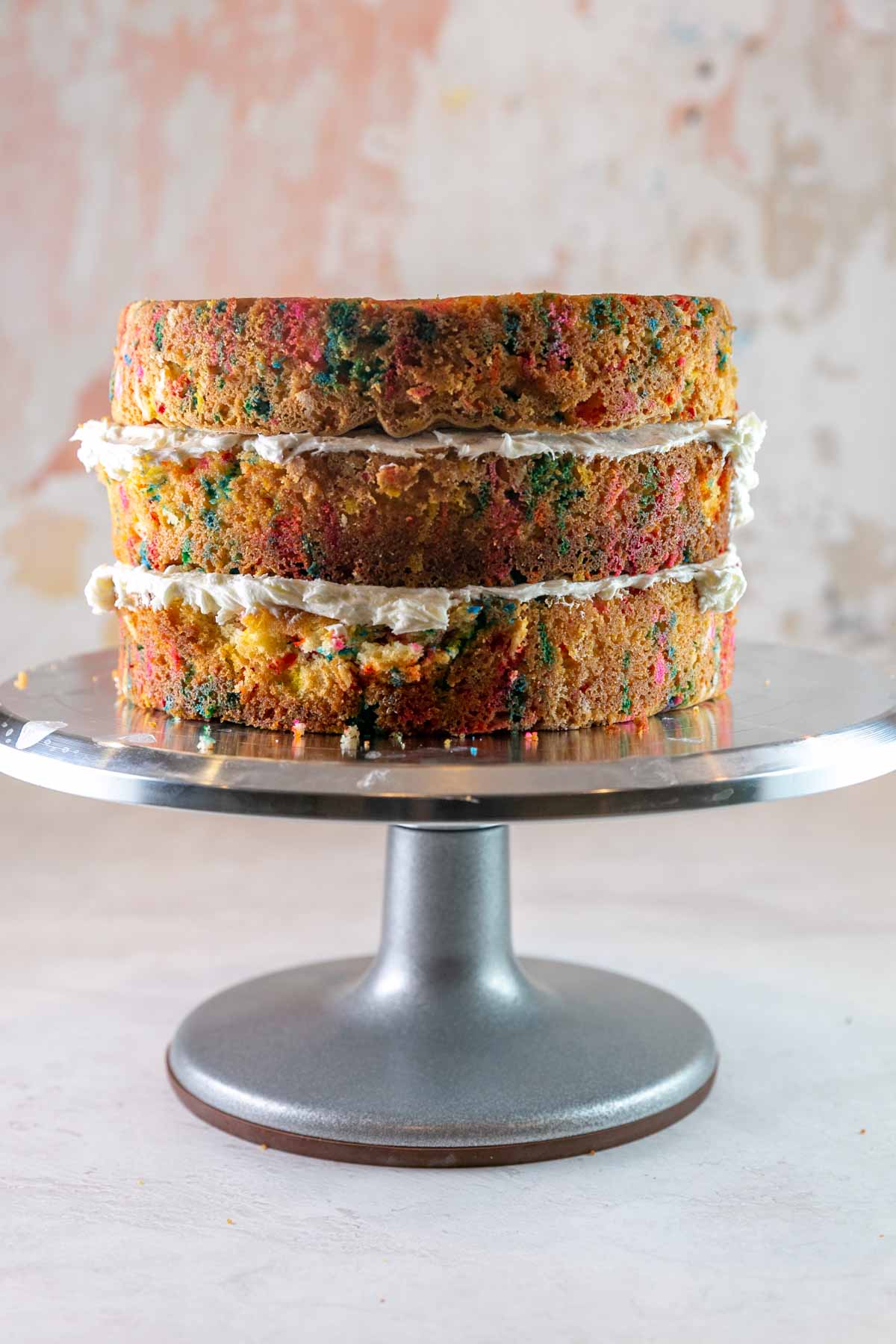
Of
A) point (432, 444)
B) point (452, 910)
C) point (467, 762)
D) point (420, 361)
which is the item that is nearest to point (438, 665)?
A: point (467, 762)

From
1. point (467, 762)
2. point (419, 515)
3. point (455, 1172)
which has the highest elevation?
point (419, 515)

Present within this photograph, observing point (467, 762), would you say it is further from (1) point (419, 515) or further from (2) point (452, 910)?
(2) point (452, 910)

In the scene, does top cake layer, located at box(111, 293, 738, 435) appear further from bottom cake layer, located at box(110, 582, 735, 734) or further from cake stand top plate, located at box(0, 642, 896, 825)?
cake stand top plate, located at box(0, 642, 896, 825)

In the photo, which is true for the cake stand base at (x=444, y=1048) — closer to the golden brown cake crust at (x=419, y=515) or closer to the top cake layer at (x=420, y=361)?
the golden brown cake crust at (x=419, y=515)

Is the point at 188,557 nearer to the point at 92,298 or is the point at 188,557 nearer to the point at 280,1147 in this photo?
the point at 280,1147

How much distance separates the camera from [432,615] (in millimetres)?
2393

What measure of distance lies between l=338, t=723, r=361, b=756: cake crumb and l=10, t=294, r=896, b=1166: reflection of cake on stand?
11 mm

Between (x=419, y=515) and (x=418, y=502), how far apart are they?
0.02 meters

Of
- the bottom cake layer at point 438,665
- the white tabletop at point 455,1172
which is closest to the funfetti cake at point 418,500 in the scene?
the bottom cake layer at point 438,665

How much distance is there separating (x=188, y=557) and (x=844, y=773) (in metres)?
0.97

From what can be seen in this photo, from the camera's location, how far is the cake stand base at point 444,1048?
261 centimetres

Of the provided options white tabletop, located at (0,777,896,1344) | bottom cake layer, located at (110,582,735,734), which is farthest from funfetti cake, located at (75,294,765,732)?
white tabletop, located at (0,777,896,1344)

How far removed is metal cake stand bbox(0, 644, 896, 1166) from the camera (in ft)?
7.33

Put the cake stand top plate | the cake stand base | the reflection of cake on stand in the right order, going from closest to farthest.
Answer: the cake stand top plate, the reflection of cake on stand, the cake stand base
